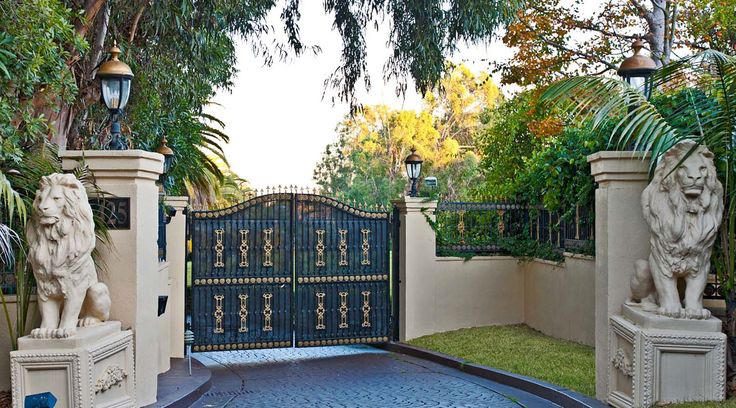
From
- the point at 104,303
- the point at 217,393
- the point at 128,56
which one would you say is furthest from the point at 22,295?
the point at 128,56

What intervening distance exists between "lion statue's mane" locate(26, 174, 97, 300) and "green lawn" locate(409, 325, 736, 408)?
495 cm

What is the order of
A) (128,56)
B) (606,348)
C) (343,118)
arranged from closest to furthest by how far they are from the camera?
1. (606,348)
2. (128,56)
3. (343,118)

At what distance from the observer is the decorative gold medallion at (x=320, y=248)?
11938mm

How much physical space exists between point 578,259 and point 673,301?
410 cm

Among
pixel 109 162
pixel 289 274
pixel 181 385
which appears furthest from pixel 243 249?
pixel 109 162

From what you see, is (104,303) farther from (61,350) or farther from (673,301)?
(673,301)

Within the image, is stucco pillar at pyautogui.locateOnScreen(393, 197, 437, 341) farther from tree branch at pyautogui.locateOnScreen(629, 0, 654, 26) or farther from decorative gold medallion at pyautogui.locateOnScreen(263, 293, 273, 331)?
tree branch at pyautogui.locateOnScreen(629, 0, 654, 26)

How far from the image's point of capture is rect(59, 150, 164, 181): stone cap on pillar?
7188 mm

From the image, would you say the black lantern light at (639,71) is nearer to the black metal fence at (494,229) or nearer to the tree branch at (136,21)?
the black metal fence at (494,229)

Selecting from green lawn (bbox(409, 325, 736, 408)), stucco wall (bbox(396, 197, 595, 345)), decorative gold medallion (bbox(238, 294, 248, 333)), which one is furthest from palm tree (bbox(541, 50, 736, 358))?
decorative gold medallion (bbox(238, 294, 248, 333))

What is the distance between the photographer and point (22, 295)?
7.04 m

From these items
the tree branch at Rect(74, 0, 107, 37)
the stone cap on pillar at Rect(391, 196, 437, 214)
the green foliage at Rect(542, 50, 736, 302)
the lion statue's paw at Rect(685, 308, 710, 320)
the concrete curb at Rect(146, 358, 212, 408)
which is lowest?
the concrete curb at Rect(146, 358, 212, 408)

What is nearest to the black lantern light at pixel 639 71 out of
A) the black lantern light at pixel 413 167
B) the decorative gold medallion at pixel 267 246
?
the black lantern light at pixel 413 167

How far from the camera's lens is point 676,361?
6.76 meters
